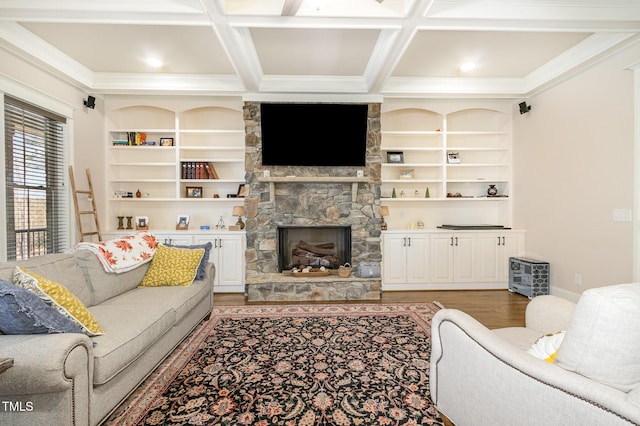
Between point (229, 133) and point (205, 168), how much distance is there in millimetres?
639

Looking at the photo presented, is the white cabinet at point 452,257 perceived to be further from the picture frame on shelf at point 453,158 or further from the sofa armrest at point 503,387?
the sofa armrest at point 503,387

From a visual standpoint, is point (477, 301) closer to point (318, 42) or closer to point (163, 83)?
point (318, 42)

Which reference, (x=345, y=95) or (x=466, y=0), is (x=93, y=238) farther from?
(x=466, y=0)

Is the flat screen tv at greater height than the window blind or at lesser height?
greater

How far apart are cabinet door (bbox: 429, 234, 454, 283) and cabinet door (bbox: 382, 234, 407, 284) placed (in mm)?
410

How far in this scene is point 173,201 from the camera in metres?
4.95

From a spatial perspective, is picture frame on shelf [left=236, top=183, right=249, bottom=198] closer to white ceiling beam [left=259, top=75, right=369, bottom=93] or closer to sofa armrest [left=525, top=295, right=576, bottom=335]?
white ceiling beam [left=259, top=75, right=369, bottom=93]

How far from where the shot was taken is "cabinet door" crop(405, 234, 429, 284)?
4648 mm

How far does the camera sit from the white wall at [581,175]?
323 centimetres

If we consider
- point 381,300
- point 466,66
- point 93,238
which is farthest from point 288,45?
point 93,238

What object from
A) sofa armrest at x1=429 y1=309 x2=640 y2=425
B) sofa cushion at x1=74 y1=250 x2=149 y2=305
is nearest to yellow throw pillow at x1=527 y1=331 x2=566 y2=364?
sofa armrest at x1=429 y1=309 x2=640 y2=425

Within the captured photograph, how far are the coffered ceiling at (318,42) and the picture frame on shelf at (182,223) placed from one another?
1787 millimetres

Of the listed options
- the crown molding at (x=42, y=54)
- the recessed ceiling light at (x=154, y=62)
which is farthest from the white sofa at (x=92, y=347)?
the recessed ceiling light at (x=154, y=62)

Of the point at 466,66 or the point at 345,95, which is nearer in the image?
the point at 466,66
